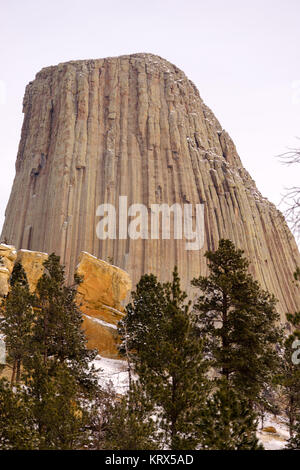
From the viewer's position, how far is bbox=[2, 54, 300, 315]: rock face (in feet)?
207

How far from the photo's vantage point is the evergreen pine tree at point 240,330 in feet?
61.0

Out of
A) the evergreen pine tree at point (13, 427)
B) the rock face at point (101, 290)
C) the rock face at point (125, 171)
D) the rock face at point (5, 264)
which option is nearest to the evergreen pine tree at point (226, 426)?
the evergreen pine tree at point (13, 427)

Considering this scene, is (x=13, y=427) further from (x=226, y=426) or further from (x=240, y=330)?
(x=240, y=330)

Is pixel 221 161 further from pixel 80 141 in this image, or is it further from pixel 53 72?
pixel 53 72

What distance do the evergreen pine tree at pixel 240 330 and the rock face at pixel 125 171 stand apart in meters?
39.9

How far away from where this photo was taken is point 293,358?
22609 millimetres

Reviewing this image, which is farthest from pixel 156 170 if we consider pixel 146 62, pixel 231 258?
pixel 231 258

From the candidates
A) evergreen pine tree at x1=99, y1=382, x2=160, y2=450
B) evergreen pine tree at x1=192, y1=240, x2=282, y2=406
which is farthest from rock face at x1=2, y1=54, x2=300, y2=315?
evergreen pine tree at x1=99, y1=382, x2=160, y2=450

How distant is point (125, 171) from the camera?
67.2 metres

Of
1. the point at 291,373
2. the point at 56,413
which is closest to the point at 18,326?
the point at 56,413

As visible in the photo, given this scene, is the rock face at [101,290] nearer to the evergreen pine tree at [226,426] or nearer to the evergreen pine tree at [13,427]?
the evergreen pine tree at [13,427]

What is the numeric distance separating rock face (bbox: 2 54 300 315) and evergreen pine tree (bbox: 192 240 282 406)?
39.9m

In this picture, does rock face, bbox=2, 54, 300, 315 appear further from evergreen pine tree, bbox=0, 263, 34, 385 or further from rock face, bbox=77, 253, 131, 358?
evergreen pine tree, bbox=0, 263, 34, 385

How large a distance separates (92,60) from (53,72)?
7553mm
